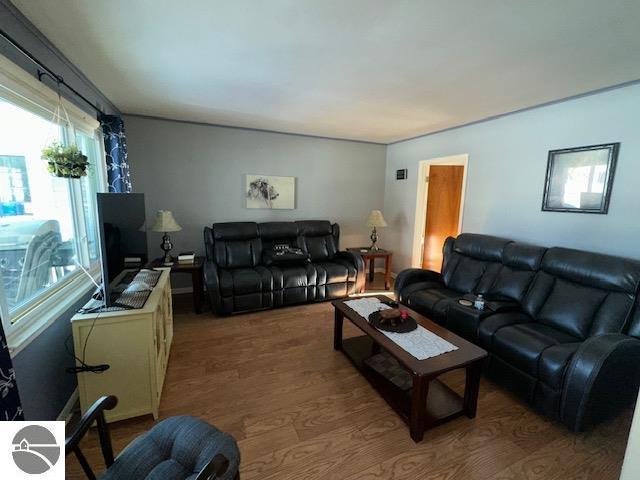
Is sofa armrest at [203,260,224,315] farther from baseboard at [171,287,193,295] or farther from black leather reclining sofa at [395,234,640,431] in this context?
black leather reclining sofa at [395,234,640,431]

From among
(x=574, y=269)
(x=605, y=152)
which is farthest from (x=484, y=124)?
(x=574, y=269)

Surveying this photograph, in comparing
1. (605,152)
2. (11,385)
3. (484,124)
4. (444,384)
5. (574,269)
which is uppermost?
(484,124)

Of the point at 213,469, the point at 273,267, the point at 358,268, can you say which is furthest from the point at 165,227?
the point at 213,469

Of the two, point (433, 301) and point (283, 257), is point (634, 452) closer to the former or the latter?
point (433, 301)

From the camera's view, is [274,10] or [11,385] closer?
[11,385]

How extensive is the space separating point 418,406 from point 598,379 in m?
1.01

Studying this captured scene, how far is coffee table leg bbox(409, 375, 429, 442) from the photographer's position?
1607mm

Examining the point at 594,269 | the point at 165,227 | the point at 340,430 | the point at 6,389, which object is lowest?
the point at 340,430

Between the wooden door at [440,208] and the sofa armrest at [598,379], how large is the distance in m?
2.61

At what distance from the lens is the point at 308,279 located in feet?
11.9

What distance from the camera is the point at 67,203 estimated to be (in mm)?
2174

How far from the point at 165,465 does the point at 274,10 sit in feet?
6.86

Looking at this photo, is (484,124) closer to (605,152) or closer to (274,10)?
(605,152)

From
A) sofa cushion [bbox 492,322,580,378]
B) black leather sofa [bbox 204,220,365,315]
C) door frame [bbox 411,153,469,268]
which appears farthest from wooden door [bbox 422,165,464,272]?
sofa cushion [bbox 492,322,580,378]
